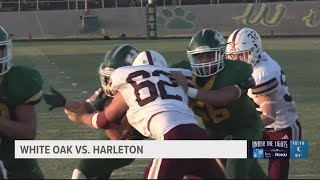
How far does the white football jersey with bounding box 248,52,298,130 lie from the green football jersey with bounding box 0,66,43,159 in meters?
1.72

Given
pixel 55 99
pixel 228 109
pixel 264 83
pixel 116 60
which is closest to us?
pixel 55 99

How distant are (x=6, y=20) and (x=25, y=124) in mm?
30054

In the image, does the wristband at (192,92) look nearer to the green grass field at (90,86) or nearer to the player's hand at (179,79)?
the player's hand at (179,79)

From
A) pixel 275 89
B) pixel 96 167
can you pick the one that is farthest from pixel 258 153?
pixel 96 167

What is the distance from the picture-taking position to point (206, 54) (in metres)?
3.84

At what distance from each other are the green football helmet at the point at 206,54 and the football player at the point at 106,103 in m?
0.37

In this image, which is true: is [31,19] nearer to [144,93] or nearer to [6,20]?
Result: [6,20]

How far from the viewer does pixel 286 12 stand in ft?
105

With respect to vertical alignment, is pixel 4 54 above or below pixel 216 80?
above

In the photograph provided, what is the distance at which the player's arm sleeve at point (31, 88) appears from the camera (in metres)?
3.42

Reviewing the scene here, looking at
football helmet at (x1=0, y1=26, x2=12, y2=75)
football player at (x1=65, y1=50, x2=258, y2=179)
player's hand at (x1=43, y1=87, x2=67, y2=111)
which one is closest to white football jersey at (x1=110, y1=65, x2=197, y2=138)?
football player at (x1=65, y1=50, x2=258, y2=179)

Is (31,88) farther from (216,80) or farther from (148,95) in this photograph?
(216,80)

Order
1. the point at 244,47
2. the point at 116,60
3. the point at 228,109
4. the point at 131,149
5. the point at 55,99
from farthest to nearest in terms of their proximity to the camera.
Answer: the point at 244,47 → the point at 228,109 → the point at 116,60 → the point at 55,99 → the point at 131,149

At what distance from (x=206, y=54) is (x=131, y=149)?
0.85 metres
